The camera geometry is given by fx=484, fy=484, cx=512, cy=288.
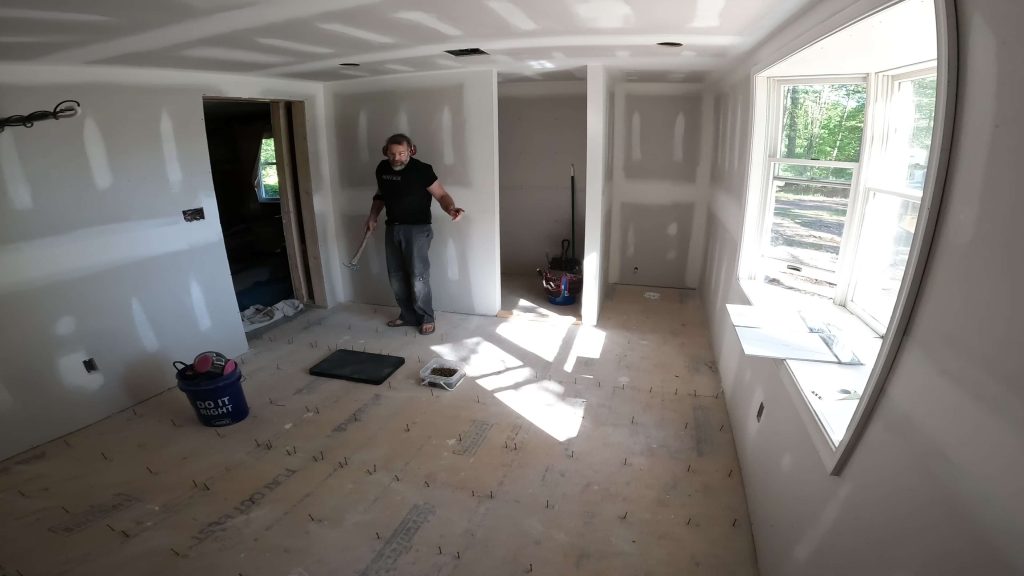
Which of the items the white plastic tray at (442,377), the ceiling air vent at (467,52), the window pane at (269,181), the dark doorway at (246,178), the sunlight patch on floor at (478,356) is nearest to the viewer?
the ceiling air vent at (467,52)

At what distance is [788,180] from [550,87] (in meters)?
3.19

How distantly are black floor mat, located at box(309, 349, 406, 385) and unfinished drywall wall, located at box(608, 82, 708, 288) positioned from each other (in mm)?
2986

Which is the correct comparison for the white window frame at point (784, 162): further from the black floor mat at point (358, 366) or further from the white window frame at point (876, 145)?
the black floor mat at point (358, 366)

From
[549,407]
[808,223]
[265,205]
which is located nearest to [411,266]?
[549,407]

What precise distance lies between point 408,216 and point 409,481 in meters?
2.30

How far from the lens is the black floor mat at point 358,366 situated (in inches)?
140

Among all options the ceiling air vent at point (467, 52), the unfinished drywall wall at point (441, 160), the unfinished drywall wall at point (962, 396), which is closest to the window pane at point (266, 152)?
the unfinished drywall wall at point (441, 160)

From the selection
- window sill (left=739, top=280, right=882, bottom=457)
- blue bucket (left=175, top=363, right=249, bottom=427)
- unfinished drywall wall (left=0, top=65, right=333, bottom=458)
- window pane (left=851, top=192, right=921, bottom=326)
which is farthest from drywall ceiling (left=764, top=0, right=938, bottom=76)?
unfinished drywall wall (left=0, top=65, right=333, bottom=458)

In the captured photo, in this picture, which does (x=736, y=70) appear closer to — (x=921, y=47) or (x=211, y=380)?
(x=921, y=47)

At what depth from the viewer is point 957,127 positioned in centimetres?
102

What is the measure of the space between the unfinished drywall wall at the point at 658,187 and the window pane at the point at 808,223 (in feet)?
7.41

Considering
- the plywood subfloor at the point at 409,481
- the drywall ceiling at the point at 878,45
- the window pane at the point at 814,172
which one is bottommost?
the plywood subfloor at the point at 409,481

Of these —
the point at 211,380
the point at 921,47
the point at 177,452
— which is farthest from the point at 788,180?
the point at 177,452

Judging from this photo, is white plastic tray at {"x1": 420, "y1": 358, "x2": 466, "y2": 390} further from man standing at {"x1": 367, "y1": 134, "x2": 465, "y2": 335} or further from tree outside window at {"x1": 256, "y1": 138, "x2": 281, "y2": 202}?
tree outside window at {"x1": 256, "y1": 138, "x2": 281, "y2": 202}
